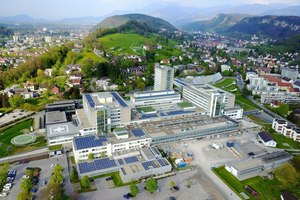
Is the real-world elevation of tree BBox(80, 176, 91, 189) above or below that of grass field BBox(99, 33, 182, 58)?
below

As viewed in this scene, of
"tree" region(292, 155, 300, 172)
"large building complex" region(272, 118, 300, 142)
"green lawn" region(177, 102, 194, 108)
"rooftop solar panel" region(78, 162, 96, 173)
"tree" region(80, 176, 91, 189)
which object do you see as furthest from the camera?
"green lawn" region(177, 102, 194, 108)

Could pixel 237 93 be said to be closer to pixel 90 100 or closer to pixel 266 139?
pixel 266 139

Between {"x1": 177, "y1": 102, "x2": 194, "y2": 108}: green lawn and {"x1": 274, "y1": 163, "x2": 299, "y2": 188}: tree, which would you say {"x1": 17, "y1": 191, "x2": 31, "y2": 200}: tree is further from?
{"x1": 177, "y1": 102, "x2": 194, "y2": 108}: green lawn

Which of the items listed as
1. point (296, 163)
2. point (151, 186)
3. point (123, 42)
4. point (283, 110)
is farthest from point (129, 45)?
point (151, 186)

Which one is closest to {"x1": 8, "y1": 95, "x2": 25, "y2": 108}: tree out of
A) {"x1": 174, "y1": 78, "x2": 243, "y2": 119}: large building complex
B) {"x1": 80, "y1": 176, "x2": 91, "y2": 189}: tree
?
{"x1": 80, "y1": 176, "x2": 91, "y2": 189}: tree

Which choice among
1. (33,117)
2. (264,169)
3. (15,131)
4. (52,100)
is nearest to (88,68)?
(52,100)

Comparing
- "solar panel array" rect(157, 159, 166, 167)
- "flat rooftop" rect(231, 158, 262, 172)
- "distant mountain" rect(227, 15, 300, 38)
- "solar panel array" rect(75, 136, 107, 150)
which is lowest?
"flat rooftop" rect(231, 158, 262, 172)

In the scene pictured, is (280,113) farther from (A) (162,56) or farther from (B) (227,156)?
(A) (162,56)
